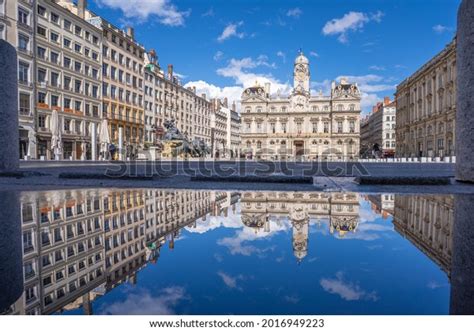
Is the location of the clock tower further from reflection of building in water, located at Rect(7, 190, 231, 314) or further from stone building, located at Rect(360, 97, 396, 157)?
reflection of building in water, located at Rect(7, 190, 231, 314)

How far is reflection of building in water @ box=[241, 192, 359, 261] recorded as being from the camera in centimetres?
442

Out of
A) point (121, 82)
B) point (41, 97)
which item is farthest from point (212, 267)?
point (121, 82)

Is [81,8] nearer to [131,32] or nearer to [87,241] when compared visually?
[131,32]

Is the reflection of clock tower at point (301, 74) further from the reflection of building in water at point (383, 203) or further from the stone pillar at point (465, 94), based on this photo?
the reflection of building in water at point (383, 203)

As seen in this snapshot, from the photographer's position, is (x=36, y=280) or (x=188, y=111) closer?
(x=36, y=280)

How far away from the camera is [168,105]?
66.1 meters

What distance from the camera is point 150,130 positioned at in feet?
194

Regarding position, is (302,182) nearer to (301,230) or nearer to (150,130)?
(301,230)

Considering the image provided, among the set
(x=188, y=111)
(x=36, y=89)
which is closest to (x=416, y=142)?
(x=188, y=111)

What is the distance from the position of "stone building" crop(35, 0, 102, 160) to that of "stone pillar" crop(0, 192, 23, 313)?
37.2 meters

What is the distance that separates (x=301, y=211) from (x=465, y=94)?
26.1 feet

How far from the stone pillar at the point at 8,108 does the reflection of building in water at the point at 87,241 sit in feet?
21.8

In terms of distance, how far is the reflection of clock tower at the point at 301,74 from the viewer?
244 ft

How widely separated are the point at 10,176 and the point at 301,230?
1133 cm
